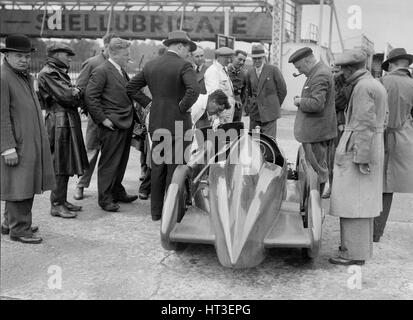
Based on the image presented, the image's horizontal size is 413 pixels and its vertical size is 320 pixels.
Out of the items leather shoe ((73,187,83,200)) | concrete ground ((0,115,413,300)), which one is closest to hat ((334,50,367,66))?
concrete ground ((0,115,413,300))

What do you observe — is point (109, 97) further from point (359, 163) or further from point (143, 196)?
point (359, 163)

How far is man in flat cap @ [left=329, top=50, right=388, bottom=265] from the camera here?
13.9 ft

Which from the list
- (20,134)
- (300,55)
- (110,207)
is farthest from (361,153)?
(110,207)

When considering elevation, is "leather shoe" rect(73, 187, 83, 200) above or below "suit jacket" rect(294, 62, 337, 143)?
below

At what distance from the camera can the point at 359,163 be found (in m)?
4.25

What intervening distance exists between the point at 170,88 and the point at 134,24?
22.0 meters

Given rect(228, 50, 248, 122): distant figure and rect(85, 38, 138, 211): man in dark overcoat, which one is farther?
rect(228, 50, 248, 122): distant figure

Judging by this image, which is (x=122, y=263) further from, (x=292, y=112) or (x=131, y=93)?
A: (x=292, y=112)

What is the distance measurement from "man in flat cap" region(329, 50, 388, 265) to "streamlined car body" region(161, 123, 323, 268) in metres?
0.29

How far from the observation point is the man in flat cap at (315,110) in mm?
5551

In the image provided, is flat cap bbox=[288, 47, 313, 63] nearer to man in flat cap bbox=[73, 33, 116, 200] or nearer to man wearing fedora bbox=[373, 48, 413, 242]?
man wearing fedora bbox=[373, 48, 413, 242]

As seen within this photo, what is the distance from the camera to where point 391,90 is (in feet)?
16.9

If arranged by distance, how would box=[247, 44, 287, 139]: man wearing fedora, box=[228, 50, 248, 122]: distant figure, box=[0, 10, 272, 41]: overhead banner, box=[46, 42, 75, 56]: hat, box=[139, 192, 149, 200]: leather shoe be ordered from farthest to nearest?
box=[0, 10, 272, 41]: overhead banner
box=[228, 50, 248, 122]: distant figure
box=[247, 44, 287, 139]: man wearing fedora
box=[139, 192, 149, 200]: leather shoe
box=[46, 42, 75, 56]: hat
